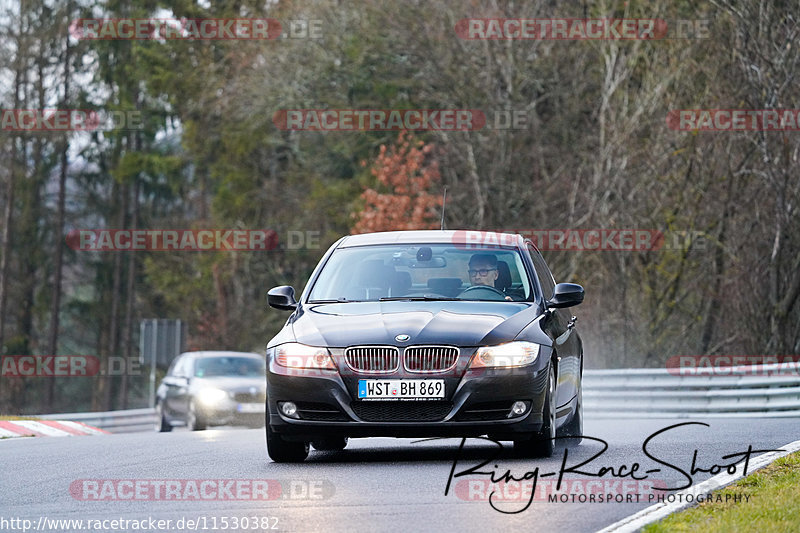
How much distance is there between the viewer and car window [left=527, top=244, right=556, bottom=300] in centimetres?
1248

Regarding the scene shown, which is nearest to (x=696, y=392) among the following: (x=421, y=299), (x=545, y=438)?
(x=421, y=299)

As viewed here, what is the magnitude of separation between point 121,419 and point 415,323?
2573 centimetres

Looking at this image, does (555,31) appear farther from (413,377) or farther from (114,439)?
(413,377)

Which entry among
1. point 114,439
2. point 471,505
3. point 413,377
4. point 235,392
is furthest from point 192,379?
point 471,505

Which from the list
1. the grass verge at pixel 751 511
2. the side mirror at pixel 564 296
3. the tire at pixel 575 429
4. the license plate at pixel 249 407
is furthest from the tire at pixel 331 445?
the license plate at pixel 249 407

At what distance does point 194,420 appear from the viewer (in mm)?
27516

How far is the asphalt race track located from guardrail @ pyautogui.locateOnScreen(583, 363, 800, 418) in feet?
27.7

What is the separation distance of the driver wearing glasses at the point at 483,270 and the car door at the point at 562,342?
0.37 m

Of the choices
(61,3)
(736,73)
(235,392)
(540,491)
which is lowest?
(235,392)

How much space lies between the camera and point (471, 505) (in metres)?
8.61

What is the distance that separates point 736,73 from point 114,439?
66.6ft

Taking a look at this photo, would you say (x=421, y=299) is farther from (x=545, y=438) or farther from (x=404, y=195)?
(x=404, y=195)

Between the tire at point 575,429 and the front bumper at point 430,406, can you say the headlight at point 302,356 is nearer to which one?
the front bumper at point 430,406

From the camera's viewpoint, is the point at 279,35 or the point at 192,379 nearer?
the point at 192,379
